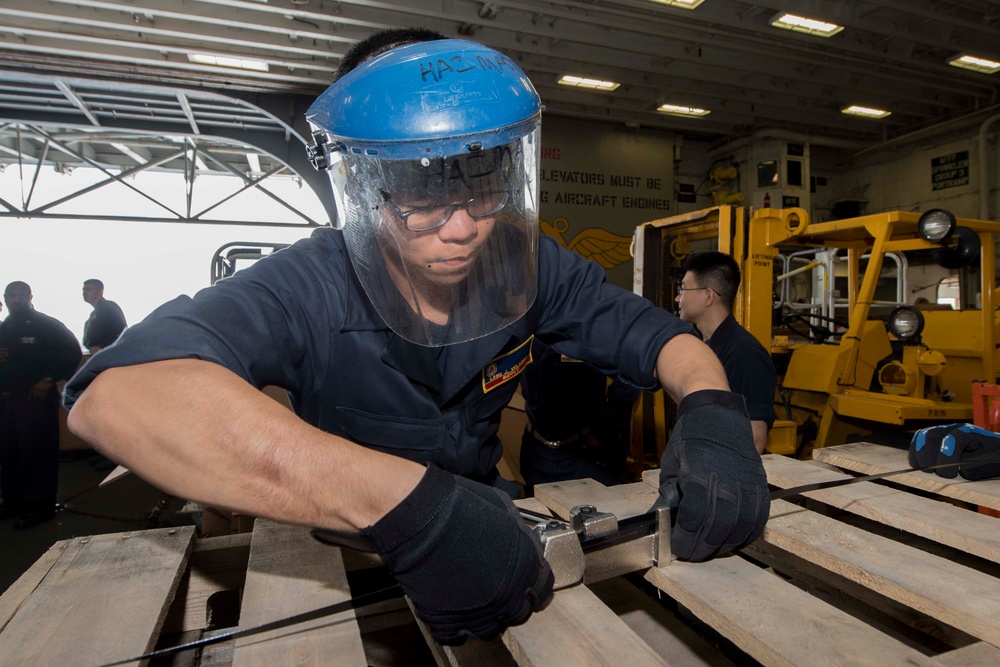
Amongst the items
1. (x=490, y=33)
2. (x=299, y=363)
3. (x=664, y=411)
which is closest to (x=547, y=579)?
(x=299, y=363)

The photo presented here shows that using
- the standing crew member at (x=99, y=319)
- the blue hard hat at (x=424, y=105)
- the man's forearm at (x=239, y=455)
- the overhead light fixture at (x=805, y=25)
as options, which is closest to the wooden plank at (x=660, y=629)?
the man's forearm at (x=239, y=455)

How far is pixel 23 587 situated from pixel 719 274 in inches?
137

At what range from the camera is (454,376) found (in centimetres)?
151

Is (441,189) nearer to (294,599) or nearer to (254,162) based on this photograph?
(294,599)

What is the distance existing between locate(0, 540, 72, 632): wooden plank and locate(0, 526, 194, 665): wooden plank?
18mm

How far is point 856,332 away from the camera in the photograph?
448 centimetres

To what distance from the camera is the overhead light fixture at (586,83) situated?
27.8ft

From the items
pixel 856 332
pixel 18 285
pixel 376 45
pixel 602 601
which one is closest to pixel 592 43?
pixel 856 332

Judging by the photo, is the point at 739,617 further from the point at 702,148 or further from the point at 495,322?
the point at 702,148

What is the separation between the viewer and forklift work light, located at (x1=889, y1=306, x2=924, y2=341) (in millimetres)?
4164

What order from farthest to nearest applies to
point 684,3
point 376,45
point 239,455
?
point 684,3
point 376,45
point 239,455

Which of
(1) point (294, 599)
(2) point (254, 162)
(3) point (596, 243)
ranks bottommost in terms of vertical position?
(1) point (294, 599)

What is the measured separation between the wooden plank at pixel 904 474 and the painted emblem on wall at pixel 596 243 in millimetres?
7699

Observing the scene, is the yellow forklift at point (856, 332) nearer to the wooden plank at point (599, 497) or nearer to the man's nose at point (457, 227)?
the wooden plank at point (599, 497)
